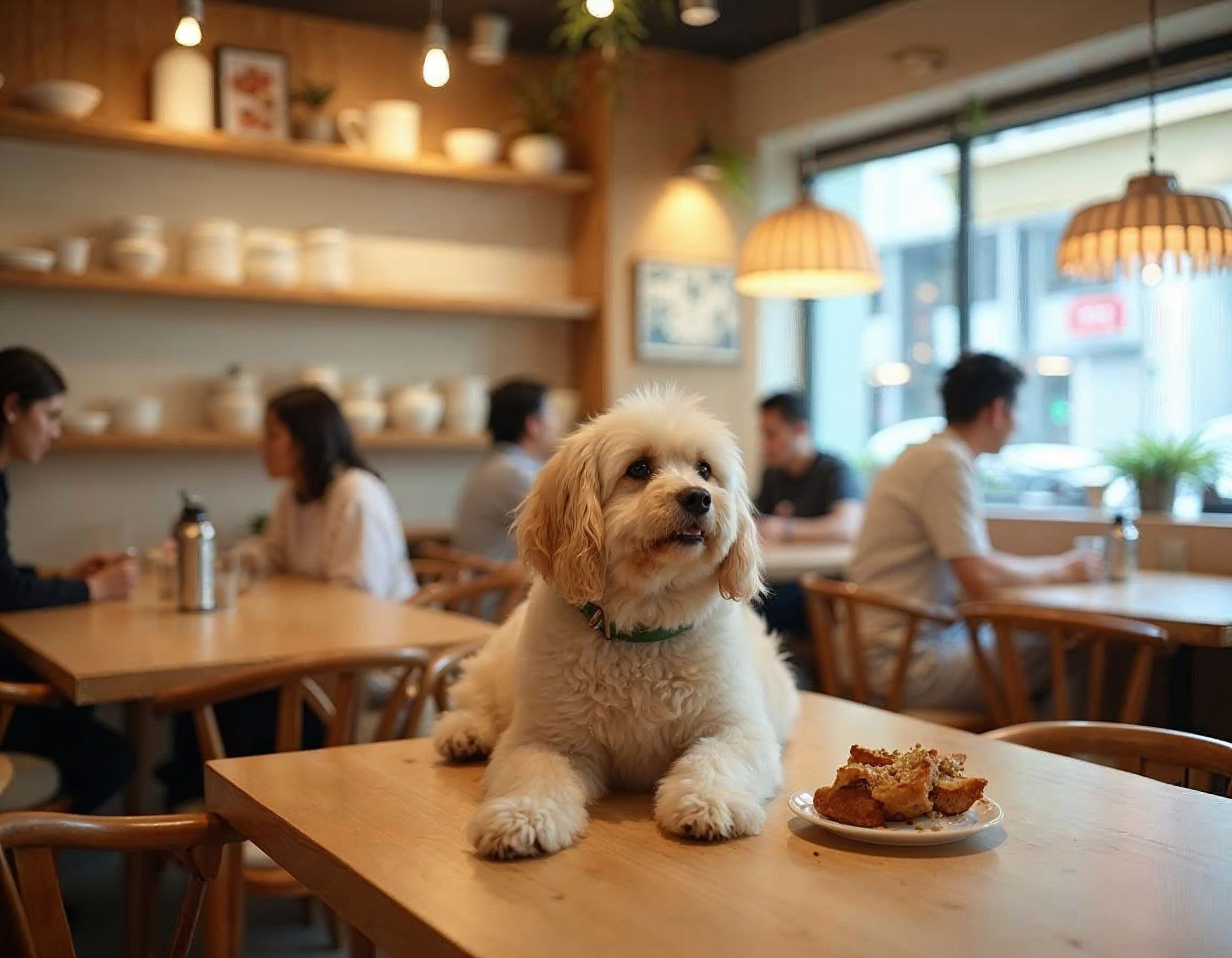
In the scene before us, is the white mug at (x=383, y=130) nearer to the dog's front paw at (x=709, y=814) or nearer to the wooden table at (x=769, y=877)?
the wooden table at (x=769, y=877)

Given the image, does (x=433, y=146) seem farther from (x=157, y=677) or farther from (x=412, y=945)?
(x=412, y=945)

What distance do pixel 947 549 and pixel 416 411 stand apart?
2570 millimetres

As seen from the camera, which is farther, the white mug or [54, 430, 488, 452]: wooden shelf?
the white mug

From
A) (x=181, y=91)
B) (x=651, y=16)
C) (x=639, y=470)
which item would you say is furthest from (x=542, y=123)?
(x=639, y=470)

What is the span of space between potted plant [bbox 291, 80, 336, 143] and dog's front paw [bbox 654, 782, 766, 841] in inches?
169

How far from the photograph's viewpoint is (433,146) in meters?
5.52

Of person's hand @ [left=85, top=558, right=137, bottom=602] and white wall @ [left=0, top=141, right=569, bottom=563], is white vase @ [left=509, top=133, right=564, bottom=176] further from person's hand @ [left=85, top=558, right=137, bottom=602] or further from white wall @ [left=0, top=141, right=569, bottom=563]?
person's hand @ [left=85, top=558, right=137, bottom=602]

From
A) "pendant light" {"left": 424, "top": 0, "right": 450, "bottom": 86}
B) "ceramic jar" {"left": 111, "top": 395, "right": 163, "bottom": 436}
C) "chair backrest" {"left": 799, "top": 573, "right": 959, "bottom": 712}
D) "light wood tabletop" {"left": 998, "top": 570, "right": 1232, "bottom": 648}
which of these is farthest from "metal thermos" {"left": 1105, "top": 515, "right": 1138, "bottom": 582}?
"ceramic jar" {"left": 111, "top": 395, "right": 163, "bottom": 436}

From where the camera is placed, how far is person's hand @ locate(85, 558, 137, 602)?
3221mm

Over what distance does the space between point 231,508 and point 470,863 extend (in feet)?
13.6

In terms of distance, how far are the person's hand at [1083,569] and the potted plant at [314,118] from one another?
131 inches

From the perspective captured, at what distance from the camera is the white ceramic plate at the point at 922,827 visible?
4.05 ft

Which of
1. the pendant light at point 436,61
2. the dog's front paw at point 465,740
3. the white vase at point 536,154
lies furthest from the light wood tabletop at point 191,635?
the white vase at point 536,154

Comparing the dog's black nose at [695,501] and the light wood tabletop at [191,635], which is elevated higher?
the dog's black nose at [695,501]
